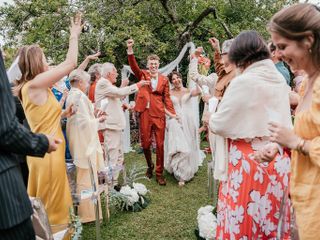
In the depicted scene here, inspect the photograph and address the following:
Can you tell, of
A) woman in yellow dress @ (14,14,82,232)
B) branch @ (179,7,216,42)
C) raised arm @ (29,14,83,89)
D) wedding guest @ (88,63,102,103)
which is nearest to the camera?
raised arm @ (29,14,83,89)

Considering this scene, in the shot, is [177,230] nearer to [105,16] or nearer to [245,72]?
[245,72]

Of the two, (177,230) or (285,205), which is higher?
(285,205)

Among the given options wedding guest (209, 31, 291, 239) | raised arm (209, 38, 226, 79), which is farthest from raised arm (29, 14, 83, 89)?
raised arm (209, 38, 226, 79)

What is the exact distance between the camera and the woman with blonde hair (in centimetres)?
154

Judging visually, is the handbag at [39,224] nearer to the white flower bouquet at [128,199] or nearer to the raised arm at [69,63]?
the raised arm at [69,63]

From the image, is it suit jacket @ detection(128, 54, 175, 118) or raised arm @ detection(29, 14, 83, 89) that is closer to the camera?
raised arm @ detection(29, 14, 83, 89)

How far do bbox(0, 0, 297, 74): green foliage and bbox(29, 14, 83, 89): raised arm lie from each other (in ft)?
21.9

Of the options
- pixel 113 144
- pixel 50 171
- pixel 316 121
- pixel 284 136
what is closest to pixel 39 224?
pixel 50 171

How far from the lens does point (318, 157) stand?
4.83 feet

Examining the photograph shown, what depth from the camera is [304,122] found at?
160 cm

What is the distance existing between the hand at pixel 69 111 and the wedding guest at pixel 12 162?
7.07 ft

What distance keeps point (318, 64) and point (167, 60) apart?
32.6 feet

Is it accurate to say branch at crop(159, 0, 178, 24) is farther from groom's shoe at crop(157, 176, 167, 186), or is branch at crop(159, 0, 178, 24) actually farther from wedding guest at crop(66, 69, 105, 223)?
wedding guest at crop(66, 69, 105, 223)

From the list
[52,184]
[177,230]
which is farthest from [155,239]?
[52,184]
